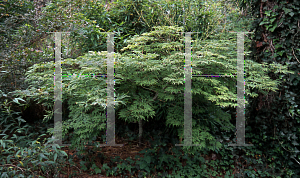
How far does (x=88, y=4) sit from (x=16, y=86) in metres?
1.63

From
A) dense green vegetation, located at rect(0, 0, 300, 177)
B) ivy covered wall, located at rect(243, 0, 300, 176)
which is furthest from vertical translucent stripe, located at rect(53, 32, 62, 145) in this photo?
ivy covered wall, located at rect(243, 0, 300, 176)

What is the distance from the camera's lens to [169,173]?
266 centimetres

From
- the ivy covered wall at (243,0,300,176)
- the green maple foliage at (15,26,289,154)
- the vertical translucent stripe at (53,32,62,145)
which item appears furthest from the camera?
the ivy covered wall at (243,0,300,176)

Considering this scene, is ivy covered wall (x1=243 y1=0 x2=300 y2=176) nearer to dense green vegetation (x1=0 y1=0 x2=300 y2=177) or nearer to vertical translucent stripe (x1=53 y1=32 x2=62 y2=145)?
dense green vegetation (x1=0 y1=0 x2=300 y2=177)

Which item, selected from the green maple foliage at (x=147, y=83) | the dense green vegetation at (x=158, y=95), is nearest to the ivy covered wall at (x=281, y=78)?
the dense green vegetation at (x=158, y=95)

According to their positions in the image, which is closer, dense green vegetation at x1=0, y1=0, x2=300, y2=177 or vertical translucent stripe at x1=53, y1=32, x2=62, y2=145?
vertical translucent stripe at x1=53, y1=32, x2=62, y2=145

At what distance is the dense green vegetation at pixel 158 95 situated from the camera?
213 centimetres

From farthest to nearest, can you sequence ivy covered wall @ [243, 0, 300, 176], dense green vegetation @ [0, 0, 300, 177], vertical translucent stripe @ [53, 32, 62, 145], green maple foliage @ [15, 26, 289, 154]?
ivy covered wall @ [243, 0, 300, 176] < dense green vegetation @ [0, 0, 300, 177] < vertical translucent stripe @ [53, 32, 62, 145] < green maple foliage @ [15, 26, 289, 154]

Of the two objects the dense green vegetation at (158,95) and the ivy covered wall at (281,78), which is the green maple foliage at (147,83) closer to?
the dense green vegetation at (158,95)

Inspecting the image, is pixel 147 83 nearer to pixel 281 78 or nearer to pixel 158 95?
pixel 158 95

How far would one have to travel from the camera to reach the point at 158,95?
213cm

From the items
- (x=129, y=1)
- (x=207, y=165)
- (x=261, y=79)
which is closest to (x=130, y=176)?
(x=207, y=165)

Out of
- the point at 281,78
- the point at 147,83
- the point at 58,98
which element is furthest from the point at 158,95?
the point at 281,78

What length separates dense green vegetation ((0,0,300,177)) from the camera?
213cm
